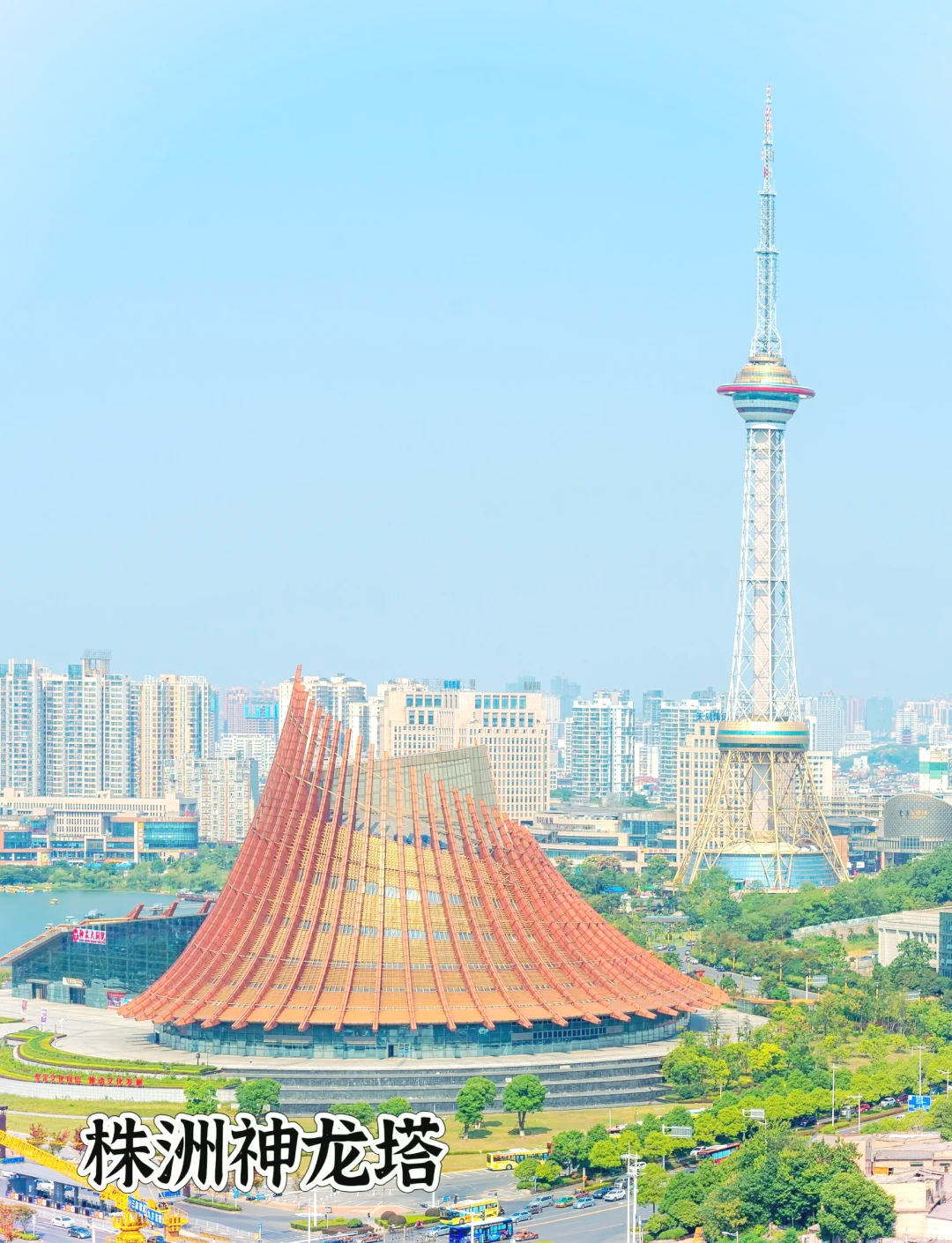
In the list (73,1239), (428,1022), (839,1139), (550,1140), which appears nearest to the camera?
(73,1239)

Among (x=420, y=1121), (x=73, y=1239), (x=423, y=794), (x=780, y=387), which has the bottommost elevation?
(x=73, y=1239)

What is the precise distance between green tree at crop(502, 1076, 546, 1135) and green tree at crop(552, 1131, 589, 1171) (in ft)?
17.8

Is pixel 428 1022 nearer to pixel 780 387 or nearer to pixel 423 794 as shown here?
pixel 423 794

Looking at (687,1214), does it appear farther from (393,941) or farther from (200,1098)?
(393,941)

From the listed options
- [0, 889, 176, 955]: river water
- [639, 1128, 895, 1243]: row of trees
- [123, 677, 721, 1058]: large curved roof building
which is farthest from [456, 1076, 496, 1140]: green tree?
[0, 889, 176, 955]: river water

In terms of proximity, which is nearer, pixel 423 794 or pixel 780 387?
pixel 423 794

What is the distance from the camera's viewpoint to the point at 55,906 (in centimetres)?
18250

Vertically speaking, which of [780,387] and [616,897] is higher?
[780,387]

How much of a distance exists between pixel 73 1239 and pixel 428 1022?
22.8 meters

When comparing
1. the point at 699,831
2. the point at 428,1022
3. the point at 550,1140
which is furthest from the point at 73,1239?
the point at 699,831

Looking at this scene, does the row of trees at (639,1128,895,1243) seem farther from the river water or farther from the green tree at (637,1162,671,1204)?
the river water

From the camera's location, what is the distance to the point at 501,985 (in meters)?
85.8

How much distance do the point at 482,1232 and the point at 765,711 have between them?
10747cm

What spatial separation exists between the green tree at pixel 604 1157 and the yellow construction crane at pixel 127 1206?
39.2 feet
